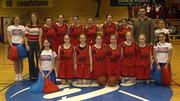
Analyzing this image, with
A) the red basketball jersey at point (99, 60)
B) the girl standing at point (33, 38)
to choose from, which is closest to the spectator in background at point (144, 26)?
the red basketball jersey at point (99, 60)

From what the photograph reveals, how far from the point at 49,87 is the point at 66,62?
2.31ft

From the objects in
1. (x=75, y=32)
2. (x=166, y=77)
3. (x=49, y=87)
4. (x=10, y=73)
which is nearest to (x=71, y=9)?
(x=10, y=73)

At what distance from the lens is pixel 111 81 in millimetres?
6832

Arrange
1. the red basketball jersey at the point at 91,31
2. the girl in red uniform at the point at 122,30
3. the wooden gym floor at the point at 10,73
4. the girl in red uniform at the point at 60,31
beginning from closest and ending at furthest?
the wooden gym floor at the point at 10,73 → the girl in red uniform at the point at 60,31 → the red basketball jersey at the point at 91,31 → the girl in red uniform at the point at 122,30

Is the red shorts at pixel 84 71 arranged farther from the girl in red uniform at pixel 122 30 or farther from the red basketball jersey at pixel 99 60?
the girl in red uniform at pixel 122 30

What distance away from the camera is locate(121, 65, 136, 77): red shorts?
23.0 ft

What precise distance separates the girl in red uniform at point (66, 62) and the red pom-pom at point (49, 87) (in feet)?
1.59

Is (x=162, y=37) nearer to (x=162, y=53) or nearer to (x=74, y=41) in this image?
(x=162, y=53)

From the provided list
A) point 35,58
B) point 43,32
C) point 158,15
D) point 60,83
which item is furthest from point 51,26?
point 158,15

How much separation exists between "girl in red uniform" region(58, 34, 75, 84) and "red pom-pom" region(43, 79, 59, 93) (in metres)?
0.48

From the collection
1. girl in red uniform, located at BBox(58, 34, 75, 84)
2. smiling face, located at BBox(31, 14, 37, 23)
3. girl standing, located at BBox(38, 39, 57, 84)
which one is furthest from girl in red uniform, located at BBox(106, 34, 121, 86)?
smiling face, located at BBox(31, 14, 37, 23)

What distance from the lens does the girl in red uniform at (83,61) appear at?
22.8 ft

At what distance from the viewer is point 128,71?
7035mm

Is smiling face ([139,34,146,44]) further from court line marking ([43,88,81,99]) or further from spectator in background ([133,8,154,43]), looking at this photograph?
court line marking ([43,88,81,99])
